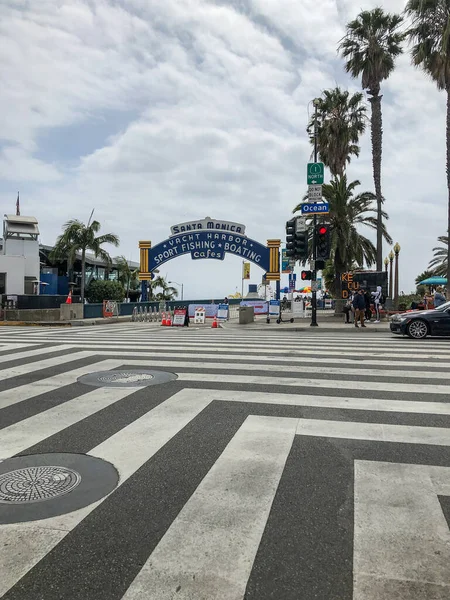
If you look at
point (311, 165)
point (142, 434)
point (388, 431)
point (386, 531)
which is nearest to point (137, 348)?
point (142, 434)

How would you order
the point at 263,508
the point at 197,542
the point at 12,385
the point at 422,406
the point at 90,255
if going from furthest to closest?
the point at 90,255, the point at 12,385, the point at 422,406, the point at 263,508, the point at 197,542

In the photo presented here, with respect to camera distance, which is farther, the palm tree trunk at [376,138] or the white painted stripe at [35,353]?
the palm tree trunk at [376,138]

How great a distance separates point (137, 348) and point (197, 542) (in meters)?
9.41

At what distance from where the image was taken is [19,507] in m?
3.37

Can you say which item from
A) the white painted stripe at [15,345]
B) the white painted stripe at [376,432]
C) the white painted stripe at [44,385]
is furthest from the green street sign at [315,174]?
the white painted stripe at [376,432]

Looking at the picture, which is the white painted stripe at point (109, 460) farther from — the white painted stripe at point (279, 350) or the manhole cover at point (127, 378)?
the white painted stripe at point (279, 350)

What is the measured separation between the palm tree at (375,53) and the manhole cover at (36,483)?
29.6 m

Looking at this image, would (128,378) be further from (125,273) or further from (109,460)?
(125,273)

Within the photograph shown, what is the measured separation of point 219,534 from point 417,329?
13.6 meters

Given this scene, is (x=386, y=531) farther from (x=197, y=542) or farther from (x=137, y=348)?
(x=137, y=348)

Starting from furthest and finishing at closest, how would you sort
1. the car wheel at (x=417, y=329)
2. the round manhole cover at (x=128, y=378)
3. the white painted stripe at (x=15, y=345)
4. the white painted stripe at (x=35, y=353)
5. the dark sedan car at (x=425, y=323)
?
the car wheel at (x=417, y=329)
the dark sedan car at (x=425, y=323)
the white painted stripe at (x=15, y=345)
the white painted stripe at (x=35, y=353)
the round manhole cover at (x=128, y=378)

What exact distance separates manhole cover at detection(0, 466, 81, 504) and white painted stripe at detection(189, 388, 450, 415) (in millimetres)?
2799

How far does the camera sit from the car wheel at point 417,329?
49.5 ft

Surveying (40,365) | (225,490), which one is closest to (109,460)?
(225,490)
